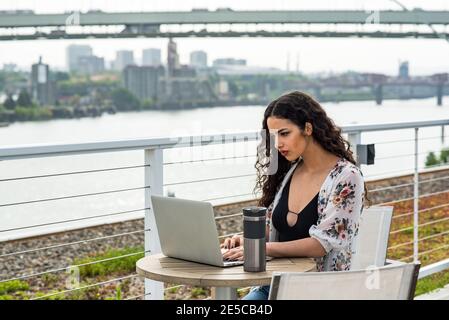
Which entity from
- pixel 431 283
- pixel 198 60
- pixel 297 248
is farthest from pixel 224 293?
pixel 198 60

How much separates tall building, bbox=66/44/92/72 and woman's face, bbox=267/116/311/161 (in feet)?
35.6

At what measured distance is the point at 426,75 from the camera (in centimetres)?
754

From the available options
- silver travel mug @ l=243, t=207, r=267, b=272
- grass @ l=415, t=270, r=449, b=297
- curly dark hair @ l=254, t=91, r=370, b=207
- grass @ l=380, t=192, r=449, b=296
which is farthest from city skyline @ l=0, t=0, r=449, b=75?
silver travel mug @ l=243, t=207, r=267, b=272

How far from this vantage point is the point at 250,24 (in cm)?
1206

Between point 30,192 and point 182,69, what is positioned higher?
point 182,69

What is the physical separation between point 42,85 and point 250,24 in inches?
151

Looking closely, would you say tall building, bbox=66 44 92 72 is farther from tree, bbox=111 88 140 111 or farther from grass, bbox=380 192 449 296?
grass, bbox=380 192 449 296

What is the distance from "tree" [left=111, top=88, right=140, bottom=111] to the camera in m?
12.6

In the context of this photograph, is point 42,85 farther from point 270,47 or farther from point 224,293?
point 224,293

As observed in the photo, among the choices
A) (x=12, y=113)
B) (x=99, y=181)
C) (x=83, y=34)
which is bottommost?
(x=99, y=181)
